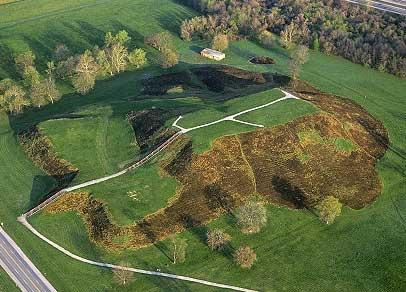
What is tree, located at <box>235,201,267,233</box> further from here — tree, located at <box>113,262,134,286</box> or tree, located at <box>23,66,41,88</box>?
tree, located at <box>23,66,41,88</box>

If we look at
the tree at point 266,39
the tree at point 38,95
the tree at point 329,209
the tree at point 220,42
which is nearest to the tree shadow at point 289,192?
the tree at point 329,209

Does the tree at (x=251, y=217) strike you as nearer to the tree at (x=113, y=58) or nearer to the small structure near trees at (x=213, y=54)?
the tree at (x=113, y=58)

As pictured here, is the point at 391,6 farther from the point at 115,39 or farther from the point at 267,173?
the point at 267,173

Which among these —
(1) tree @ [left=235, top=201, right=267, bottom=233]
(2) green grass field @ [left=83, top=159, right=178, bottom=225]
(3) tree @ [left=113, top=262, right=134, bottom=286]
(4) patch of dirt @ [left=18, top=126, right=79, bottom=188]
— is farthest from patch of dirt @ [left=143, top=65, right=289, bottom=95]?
(3) tree @ [left=113, top=262, right=134, bottom=286]

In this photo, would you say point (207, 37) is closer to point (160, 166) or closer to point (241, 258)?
point (160, 166)

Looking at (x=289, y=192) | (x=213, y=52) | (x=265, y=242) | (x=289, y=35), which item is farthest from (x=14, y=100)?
(x=289, y=35)

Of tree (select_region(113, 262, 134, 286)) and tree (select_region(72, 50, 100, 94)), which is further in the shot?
tree (select_region(72, 50, 100, 94))
